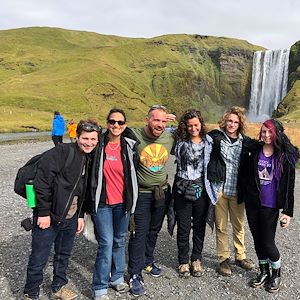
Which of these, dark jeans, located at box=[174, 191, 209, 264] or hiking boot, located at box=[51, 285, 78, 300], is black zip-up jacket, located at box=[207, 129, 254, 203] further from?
hiking boot, located at box=[51, 285, 78, 300]

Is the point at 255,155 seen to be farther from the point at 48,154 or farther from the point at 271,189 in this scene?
the point at 48,154

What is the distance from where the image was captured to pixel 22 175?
16.9ft

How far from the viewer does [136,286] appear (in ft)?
19.7

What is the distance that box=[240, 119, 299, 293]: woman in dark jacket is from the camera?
19.5 ft

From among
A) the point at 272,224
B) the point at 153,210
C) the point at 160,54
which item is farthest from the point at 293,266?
the point at 160,54

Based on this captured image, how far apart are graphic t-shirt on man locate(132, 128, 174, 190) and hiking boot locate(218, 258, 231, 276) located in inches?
88.6

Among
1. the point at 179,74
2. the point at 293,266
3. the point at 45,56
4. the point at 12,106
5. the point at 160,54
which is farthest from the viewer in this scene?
the point at 45,56

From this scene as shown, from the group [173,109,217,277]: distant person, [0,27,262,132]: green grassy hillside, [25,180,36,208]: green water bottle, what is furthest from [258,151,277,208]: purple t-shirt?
[0,27,262,132]: green grassy hillside

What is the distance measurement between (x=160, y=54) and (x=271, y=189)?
16830 cm

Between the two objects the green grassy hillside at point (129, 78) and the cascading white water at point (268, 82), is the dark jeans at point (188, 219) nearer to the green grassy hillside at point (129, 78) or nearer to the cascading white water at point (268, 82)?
the green grassy hillside at point (129, 78)

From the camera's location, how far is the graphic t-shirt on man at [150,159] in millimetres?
5977

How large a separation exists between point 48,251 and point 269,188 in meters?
3.90

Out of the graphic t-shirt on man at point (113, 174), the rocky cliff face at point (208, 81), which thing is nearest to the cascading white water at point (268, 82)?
the rocky cliff face at point (208, 81)

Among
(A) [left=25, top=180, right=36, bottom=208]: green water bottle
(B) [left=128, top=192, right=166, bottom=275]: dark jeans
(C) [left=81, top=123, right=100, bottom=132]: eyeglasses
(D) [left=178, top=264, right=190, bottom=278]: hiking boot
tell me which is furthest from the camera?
(D) [left=178, top=264, right=190, bottom=278]: hiking boot
